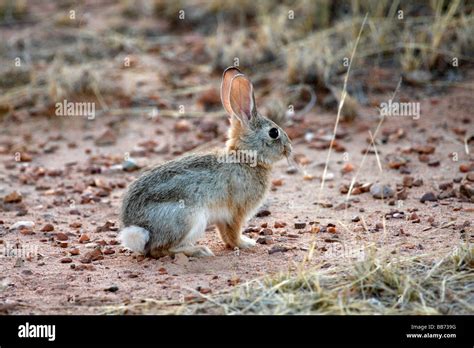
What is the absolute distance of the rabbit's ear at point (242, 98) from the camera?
21.2ft

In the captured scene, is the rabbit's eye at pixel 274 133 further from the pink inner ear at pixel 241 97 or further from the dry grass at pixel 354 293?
the dry grass at pixel 354 293

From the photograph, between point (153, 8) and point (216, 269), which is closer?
point (216, 269)

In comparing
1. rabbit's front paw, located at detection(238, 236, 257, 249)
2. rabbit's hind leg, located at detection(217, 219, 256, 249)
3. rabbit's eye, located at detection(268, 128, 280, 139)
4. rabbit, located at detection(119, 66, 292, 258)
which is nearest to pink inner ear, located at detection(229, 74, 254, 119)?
rabbit, located at detection(119, 66, 292, 258)

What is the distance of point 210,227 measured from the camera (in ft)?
23.9

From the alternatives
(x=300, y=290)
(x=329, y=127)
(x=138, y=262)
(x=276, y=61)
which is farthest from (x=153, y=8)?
(x=300, y=290)

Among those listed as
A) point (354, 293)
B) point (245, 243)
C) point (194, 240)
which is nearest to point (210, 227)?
point (245, 243)

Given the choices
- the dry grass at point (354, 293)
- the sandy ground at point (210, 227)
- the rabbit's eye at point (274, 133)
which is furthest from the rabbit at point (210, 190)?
the dry grass at point (354, 293)

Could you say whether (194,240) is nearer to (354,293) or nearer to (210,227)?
(210,227)

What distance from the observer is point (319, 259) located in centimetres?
582

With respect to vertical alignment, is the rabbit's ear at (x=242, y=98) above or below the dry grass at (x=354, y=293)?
above

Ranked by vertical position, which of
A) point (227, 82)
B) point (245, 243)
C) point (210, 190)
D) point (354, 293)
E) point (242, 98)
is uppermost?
point (227, 82)

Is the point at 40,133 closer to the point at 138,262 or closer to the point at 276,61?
the point at 276,61

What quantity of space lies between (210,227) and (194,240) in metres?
1.09
